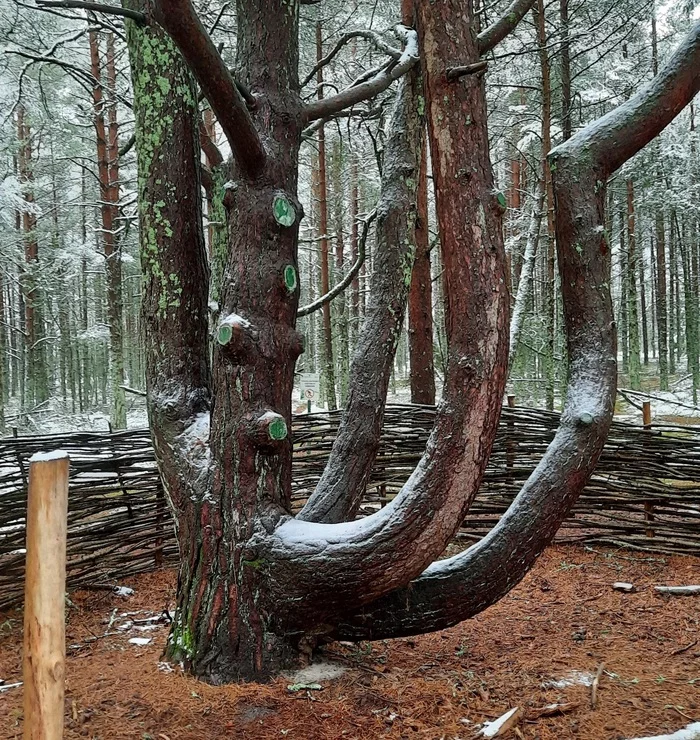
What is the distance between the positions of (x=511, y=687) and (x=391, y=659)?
1.64 ft

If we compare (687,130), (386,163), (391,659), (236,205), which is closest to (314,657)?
(391,659)

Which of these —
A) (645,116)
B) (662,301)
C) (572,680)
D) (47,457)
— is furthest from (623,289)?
(47,457)

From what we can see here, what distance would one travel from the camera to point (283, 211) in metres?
2.16

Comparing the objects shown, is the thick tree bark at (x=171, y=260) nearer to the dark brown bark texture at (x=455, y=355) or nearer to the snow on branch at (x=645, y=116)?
A: the dark brown bark texture at (x=455, y=355)

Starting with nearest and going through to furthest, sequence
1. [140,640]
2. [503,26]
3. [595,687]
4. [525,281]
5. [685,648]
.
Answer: [595,687] < [503,26] < [685,648] < [140,640] < [525,281]

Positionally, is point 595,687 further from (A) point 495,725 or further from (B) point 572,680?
(A) point 495,725

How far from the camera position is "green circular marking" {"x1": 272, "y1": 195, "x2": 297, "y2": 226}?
7.04ft

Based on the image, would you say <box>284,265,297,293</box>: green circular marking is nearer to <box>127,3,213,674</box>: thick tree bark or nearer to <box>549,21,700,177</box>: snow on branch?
<box>127,3,213,674</box>: thick tree bark

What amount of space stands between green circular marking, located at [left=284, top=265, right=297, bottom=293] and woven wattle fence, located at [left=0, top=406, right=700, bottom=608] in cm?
205

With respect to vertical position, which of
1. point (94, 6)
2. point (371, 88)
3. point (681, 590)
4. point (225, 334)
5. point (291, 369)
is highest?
point (371, 88)

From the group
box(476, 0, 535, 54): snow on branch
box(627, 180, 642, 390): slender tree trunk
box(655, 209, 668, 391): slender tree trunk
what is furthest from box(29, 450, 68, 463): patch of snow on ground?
box(655, 209, 668, 391): slender tree trunk

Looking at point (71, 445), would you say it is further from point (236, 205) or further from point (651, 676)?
point (651, 676)

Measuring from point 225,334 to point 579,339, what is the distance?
1.23m

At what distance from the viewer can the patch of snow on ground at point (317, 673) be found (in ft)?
6.66
